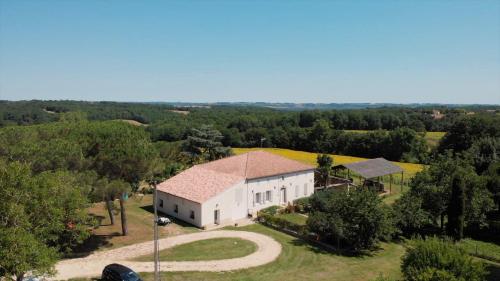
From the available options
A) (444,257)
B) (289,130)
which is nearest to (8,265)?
(444,257)

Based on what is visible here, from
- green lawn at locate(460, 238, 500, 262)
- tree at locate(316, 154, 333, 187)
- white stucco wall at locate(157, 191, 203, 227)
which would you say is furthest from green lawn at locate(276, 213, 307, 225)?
green lawn at locate(460, 238, 500, 262)

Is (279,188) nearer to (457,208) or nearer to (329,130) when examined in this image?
(457,208)

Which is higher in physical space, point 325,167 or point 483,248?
point 325,167

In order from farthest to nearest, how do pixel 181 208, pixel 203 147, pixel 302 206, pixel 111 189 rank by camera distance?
1. pixel 203 147
2. pixel 302 206
3. pixel 181 208
4. pixel 111 189

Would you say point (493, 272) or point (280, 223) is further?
point (280, 223)

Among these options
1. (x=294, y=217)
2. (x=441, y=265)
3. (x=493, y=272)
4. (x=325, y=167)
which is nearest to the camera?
(x=441, y=265)

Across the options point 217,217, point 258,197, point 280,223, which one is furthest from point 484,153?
point 217,217

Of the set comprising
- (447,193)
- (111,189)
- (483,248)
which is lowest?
(483,248)
